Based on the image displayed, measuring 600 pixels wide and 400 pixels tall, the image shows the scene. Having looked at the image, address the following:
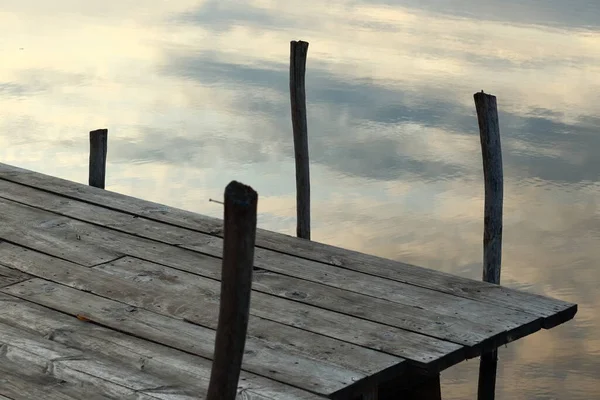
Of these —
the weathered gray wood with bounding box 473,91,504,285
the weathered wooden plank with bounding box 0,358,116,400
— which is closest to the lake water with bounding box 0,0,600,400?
the weathered gray wood with bounding box 473,91,504,285

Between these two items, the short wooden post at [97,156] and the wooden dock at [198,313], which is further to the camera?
the short wooden post at [97,156]

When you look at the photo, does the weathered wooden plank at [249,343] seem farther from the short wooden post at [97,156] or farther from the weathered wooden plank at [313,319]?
the short wooden post at [97,156]

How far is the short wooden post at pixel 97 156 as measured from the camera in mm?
7234

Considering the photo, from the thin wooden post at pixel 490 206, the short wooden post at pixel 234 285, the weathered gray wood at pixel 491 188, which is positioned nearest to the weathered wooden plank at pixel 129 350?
the short wooden post at pixel 234 285

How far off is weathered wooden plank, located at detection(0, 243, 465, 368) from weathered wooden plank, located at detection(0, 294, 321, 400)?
0.36 meters

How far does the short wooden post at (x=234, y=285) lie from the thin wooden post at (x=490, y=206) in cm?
268

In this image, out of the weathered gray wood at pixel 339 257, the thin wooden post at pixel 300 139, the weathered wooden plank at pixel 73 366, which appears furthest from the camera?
the thin wooden post at pixel 300 139

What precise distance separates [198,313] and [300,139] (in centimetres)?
225

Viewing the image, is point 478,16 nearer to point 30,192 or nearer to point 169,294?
point 30,192

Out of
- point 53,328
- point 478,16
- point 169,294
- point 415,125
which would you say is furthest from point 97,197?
point 478,16

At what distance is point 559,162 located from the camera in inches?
454

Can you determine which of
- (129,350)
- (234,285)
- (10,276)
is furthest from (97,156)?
(234,285)

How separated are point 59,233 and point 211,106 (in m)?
6.91

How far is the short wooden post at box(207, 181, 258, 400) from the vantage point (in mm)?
3473
